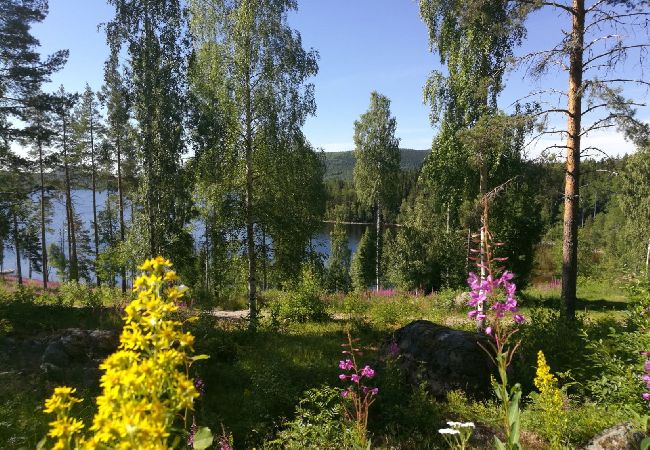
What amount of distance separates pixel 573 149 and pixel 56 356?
1114 centimetres

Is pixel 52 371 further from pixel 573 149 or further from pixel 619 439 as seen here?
pixel 573 149

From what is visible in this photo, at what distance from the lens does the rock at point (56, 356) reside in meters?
7.64

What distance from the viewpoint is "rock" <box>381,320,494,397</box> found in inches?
255

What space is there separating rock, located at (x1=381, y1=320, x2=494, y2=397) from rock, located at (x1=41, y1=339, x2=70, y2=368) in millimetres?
6533

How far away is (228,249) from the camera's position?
10.8m

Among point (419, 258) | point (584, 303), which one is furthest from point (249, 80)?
point (419, 258)

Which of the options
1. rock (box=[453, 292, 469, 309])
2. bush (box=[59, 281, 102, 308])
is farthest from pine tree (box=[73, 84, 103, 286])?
rock (box=[453, 292, 469, 309])

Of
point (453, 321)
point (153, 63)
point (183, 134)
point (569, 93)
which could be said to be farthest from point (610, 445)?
point (153, 63)

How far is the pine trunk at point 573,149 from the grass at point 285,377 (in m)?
1.23

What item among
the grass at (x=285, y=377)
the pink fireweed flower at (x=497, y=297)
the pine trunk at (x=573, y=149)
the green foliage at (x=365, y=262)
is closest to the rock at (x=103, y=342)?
the grass at (x=285, y=377)

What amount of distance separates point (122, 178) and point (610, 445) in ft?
87.6

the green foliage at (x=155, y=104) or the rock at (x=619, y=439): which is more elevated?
the green foliage at (x=155, y=104)

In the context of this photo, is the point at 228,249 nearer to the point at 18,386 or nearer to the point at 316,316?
the point at 316,316

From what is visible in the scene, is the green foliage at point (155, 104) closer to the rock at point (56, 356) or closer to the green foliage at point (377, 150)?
the rock at point (56, 356)
